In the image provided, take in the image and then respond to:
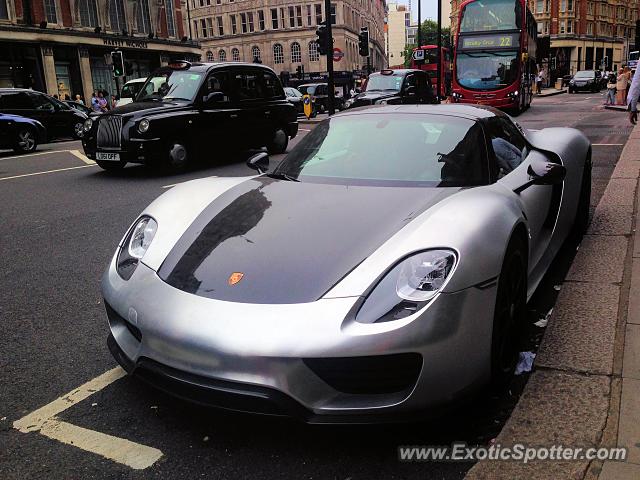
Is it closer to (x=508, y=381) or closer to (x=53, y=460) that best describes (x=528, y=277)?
(x=508, y=381)

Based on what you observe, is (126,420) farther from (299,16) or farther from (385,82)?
(299,16)

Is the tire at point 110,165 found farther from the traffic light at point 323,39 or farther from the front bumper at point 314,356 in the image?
the traffic light at point 323,39

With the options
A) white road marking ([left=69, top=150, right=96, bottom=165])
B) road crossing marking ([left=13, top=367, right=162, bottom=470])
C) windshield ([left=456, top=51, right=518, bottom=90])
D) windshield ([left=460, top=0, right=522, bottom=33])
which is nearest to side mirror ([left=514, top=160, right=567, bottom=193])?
road crossing marking ([left=13, top=367, right=162, bottom=470])

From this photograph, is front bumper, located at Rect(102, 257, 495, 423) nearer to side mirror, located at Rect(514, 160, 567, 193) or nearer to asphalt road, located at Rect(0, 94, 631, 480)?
asphalt road, located at Rect(0, 94, 631, 480)

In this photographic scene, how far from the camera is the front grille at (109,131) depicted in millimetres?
9672

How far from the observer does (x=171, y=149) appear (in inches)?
396

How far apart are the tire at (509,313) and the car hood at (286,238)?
0.45 meters

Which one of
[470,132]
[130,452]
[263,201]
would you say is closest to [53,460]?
[130,452]

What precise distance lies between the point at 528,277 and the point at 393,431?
132cm

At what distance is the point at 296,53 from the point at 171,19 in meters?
36.6

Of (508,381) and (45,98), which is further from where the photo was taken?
(45,98)

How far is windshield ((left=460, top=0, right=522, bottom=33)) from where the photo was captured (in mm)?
20875

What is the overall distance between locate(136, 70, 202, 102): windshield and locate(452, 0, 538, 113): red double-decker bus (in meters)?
13.7

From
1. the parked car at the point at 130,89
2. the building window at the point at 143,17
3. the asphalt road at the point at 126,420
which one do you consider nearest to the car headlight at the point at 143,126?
the asphalt road at the point at 126,420
